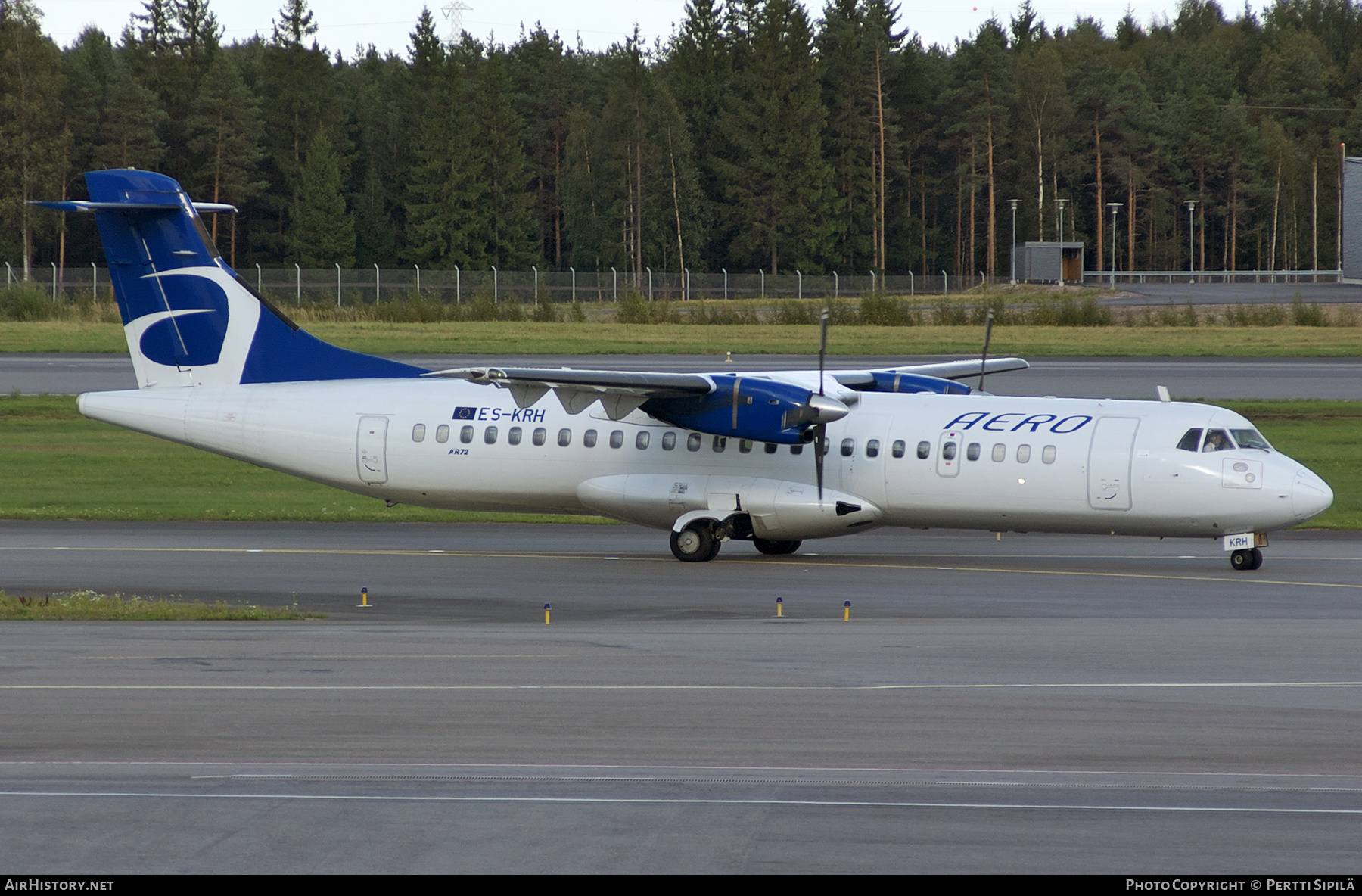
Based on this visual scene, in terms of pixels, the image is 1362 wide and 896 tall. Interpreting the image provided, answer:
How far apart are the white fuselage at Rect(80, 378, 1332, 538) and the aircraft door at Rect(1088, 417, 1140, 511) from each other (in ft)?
0.07

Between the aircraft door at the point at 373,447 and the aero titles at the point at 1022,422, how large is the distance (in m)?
8.83

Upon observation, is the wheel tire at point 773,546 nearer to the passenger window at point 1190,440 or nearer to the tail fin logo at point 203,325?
the passenger window at point 1190,440

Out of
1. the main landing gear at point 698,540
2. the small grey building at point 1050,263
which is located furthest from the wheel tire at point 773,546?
the small grey building at point 1050,263

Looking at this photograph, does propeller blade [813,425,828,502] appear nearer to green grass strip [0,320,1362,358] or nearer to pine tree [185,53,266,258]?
green grass strip [0,320,1362,358]

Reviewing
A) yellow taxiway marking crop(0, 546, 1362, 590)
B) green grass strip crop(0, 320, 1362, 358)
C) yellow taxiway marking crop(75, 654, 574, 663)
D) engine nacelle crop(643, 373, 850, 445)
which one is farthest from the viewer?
green grass strip crop(0, 320, 1362, 358)

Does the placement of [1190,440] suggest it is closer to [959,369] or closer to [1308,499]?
[1308,499]

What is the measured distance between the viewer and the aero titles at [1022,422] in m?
21.0

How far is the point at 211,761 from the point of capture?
10.1 metres

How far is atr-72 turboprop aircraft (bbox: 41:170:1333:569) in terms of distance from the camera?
20391 mm

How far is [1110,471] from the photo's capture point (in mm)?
20344

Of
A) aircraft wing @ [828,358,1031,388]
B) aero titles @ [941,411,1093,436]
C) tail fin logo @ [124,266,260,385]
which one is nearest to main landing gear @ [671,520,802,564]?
aero titles @ [941,411,1093,436]

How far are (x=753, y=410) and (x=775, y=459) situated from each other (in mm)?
1092

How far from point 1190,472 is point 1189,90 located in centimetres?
11843

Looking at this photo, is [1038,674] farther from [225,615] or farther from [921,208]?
[921,208]
